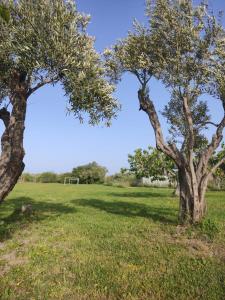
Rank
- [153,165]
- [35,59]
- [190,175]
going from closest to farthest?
1. [35,59]
2. [190,175]
3. [153,165]

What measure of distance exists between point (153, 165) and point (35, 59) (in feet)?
119

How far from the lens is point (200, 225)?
16906mm

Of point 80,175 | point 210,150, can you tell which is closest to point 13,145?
point 210,150

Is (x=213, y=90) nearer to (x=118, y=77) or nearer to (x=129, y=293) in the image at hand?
(x=118, y=77)

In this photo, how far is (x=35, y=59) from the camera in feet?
45.8

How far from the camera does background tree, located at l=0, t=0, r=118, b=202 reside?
14.0m

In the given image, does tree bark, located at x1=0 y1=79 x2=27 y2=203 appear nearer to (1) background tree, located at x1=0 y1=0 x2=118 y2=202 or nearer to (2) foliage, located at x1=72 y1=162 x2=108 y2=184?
(1) background tree, located at x1=0 y1=0 x2=118 y2=202

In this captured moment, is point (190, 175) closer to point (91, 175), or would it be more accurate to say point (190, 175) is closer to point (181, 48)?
point (181, 48)

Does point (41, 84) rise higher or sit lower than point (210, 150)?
higher

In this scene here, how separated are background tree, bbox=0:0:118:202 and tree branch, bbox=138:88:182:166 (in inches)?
192

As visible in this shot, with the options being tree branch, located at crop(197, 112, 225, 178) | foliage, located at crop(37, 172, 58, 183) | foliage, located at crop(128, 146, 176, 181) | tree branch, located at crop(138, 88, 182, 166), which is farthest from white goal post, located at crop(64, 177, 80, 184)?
tree branch, located at crop(197, 112, 225, 178)

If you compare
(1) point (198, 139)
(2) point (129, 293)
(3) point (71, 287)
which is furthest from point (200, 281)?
(1) point (198, 139)

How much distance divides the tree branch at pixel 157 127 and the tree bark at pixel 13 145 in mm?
7376

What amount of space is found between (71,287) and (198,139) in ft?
76.0
